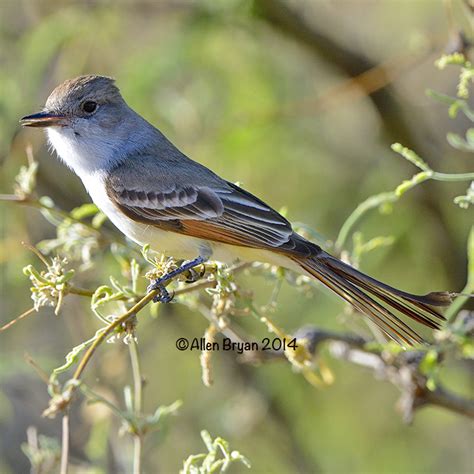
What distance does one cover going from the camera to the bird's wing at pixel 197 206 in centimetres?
290

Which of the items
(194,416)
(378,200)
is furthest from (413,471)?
(378,200)

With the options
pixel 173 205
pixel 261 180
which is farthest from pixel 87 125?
pixel 261 180

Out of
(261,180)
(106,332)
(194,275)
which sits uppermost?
(106,332)

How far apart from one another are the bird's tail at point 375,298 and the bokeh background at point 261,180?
1.45 m

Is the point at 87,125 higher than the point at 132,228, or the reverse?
the point at 87,125

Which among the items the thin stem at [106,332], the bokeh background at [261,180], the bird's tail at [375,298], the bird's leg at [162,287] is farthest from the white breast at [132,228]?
the thin stem at [106,332]

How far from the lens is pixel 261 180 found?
477 centimetres

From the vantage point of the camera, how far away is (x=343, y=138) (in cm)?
510

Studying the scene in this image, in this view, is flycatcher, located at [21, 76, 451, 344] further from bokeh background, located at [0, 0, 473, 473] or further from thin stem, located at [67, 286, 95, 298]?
bokeh background, located at [0, 0, 473, 473]

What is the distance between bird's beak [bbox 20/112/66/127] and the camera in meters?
3.18

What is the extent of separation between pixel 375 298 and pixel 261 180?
222 centimetres

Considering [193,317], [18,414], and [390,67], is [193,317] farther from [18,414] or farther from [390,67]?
[390,67]

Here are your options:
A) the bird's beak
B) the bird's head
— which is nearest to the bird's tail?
the bird's head

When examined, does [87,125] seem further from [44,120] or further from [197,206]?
[197,206]
